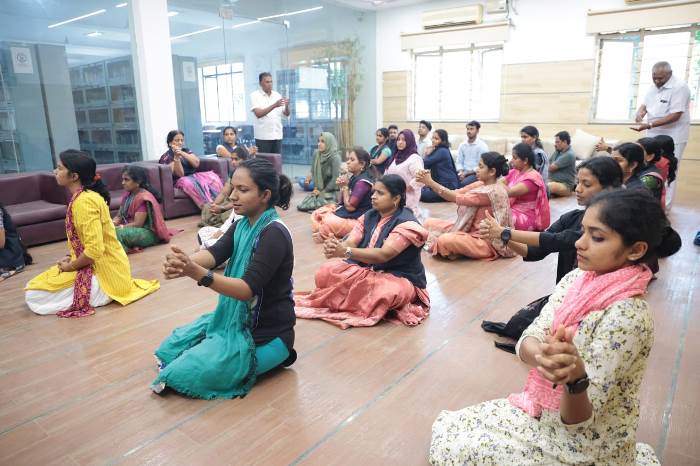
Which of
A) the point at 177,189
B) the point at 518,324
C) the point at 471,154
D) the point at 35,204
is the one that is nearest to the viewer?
the point at 518,324

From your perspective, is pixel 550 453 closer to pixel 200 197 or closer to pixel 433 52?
pixel 200 197

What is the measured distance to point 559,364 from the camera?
1057 millimetres

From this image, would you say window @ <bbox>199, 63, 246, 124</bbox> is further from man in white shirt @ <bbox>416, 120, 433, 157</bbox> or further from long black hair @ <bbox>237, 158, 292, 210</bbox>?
long black hair @ <bbox>237, 158, 292, 210</bbox>

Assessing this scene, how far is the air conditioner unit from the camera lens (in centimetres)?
863

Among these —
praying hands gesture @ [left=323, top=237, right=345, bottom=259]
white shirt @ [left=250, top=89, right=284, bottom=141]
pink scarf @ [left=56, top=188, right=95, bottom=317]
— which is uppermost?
white shirt @ [left=250, top=89, right=284, bottom=141]

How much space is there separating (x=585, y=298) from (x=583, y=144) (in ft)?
23.8

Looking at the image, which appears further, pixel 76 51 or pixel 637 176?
pixel 76 51

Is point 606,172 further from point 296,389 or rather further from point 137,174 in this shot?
point 137,174

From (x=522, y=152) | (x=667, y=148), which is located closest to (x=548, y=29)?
(x=667, y=148)

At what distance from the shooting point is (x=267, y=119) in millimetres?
7055

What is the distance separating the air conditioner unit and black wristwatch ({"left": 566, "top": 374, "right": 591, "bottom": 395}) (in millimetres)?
8700

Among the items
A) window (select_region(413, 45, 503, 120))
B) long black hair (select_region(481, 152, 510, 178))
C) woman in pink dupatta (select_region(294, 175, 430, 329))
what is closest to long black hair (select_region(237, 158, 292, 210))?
woman in pink dupatta (select_region(294, 175, 430, 329))

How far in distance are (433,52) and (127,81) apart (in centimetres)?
578

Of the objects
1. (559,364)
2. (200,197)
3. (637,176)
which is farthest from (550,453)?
(200,197)
